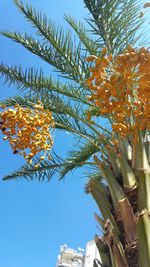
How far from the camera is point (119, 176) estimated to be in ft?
9.17

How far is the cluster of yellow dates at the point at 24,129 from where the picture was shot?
2.61m

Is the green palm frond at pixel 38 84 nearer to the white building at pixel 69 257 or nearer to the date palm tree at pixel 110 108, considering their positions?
the date palm tree at pixel 110 108

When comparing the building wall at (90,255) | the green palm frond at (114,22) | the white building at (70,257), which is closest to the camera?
the green palm frond at (114,22)

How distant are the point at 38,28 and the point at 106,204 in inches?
121

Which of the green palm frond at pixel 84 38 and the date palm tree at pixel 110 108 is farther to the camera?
the green palm frond at pixel 84 38

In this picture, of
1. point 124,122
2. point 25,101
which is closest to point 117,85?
point 124,122

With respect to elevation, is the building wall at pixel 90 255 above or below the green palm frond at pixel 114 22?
below

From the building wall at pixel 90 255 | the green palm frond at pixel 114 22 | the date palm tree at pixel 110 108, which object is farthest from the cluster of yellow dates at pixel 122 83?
the building wall at pixel 90 255

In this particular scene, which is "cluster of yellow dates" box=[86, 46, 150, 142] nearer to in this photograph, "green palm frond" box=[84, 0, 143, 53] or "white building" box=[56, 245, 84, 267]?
"green palm frond" box=[84, 0, 143, 53]

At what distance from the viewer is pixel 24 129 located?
2596mm

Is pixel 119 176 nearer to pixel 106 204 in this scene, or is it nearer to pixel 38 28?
pixel 106 204

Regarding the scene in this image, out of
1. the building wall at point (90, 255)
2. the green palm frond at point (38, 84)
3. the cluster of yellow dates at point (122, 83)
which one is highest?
the green palm frond at point (38, 84)

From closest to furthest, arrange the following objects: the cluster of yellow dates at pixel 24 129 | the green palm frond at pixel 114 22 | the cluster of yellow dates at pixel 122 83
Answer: the cluster of yellow dates at pixel 122 83
the cluster of yellow dates at pixel 24 129
the green palm frond at pixel 114 22

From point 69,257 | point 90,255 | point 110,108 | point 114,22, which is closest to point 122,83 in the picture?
point 110,108
